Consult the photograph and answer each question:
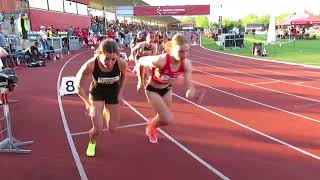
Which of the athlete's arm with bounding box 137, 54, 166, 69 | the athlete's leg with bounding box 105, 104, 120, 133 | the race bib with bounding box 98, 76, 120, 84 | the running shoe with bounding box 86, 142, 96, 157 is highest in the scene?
the athlete's arm with bounding box 137, 54, 166, 69

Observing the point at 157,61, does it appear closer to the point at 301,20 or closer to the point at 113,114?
the point at 113,114

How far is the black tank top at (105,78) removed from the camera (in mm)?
5363

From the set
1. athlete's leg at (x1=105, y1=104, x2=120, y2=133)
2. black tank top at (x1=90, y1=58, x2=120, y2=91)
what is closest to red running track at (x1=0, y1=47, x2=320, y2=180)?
athlete's leg at (x1=105, y1=104, x2=120, y2=133)

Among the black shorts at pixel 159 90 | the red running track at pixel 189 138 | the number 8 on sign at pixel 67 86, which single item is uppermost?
the black shorts at pixel 159 90

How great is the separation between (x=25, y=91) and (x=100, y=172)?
7.38 metres

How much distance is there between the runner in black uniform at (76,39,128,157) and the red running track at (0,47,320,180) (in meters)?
0.65

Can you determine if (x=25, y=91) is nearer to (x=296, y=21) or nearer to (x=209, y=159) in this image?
(x=209, y=159)

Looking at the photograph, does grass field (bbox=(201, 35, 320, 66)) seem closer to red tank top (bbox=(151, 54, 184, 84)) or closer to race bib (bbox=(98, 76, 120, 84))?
red tank top (bbox=(151, 54, 184, 84))

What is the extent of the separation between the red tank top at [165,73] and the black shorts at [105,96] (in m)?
0.68

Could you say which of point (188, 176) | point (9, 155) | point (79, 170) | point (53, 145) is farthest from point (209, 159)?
point (9, 155)

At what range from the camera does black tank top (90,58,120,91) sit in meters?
5.36

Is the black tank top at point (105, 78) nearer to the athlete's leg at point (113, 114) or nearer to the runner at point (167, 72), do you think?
the athlete's leg at point (113, 114)

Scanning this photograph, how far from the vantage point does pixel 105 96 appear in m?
5.60

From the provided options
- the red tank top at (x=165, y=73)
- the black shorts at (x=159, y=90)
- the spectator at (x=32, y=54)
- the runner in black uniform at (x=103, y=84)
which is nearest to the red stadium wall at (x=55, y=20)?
the spectator at (x=32, y=54)
